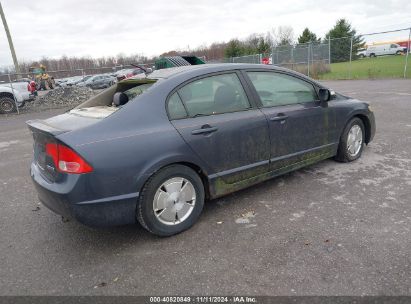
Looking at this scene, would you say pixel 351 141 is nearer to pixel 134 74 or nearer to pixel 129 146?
pixel 129 146

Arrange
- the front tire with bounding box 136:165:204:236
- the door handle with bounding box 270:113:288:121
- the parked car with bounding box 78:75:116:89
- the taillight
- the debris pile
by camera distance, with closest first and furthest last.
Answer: the taillight → the front tire with bounding box 136:165:204:236 → the door handle with bounding box 270:113:288:121 → the debris pile → the parked car with bounding box 78:75:116:89

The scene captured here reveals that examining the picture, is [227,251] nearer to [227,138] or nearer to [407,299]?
[227,138]

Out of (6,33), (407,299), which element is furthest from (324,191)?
(6,33)

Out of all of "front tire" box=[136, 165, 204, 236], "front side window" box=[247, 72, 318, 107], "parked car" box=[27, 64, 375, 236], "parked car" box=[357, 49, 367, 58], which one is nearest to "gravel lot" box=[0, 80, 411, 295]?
"front tire" box=[136, 165, 204, 236]

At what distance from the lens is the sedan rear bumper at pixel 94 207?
274 centimetres

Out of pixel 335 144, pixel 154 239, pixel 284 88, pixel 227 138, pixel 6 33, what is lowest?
pixel 154 239

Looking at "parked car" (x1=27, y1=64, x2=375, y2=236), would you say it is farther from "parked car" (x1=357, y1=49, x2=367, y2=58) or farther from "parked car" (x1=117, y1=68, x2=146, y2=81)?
"parked car" (x1=357, y1=49, x2=367, y2=58)

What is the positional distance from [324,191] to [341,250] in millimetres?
1254

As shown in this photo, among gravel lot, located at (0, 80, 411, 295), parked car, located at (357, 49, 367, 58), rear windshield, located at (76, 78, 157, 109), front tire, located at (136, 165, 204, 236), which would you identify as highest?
parked car, located at (357, 49, 367, 58)

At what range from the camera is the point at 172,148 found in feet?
9.90

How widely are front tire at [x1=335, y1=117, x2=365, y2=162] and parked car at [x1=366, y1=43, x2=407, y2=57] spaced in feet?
165

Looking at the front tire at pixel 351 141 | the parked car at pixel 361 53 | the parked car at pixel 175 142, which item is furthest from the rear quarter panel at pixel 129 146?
the parked car at pixel 361 53

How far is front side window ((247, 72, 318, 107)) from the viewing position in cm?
381

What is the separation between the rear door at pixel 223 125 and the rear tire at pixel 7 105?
45.8 feet
